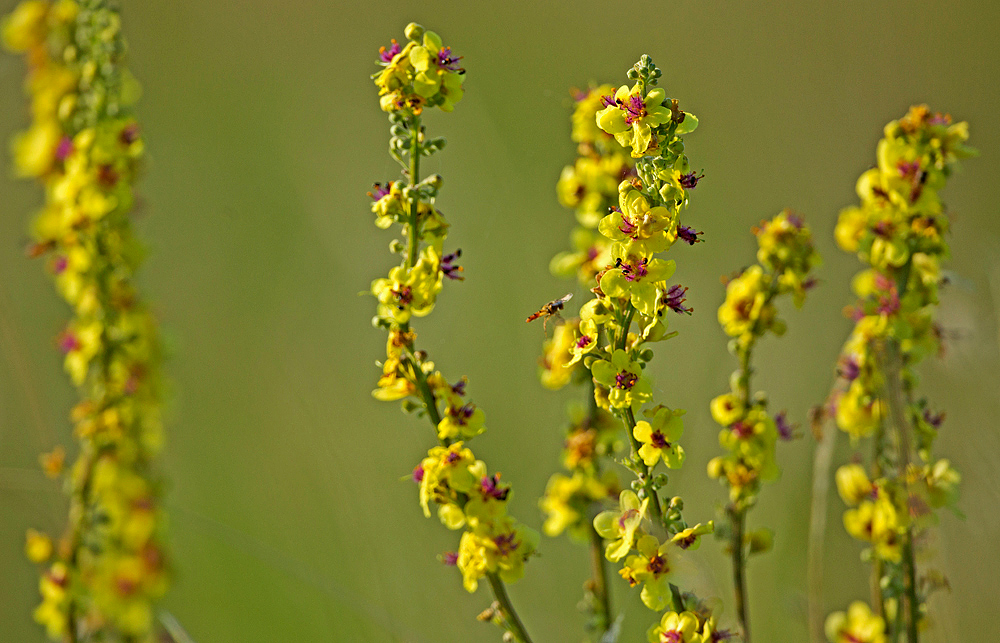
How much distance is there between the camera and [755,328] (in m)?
1.12

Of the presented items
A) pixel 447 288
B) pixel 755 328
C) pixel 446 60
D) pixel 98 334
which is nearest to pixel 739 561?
pixel 755 328

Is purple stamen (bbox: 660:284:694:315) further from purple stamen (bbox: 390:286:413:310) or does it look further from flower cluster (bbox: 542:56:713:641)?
purple stamen (bbox: 390:286:413:310)

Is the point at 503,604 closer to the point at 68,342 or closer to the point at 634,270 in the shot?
the point at 634,270

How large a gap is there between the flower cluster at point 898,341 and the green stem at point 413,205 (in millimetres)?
565

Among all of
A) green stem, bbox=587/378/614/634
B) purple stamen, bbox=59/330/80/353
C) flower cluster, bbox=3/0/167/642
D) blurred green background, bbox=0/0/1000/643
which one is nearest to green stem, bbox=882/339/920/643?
blurred green background, bbox=0/0/1000/643

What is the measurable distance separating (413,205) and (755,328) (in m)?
0.48

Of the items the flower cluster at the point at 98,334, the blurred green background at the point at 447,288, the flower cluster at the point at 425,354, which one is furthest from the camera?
the blurred green background at the point at 447,288

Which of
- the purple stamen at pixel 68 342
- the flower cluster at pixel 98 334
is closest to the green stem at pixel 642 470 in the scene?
the flower cluster at pixel 98 334

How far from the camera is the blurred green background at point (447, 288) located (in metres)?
1.83

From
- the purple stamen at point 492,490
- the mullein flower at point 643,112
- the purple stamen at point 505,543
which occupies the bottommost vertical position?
→ the purple stamen at point 505,543

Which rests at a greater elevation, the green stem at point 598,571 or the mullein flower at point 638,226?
the mullein flower at point 638,226

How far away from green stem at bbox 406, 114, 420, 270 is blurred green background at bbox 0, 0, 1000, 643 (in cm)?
60

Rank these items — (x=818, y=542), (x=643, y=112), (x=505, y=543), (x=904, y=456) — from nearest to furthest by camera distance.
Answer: (x=643, y=112)
(x=505, y=543)
(x=904, y=456)
(x=818, y=542)

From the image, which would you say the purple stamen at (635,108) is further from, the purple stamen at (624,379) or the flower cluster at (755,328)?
the flower cluster at (755,328)
